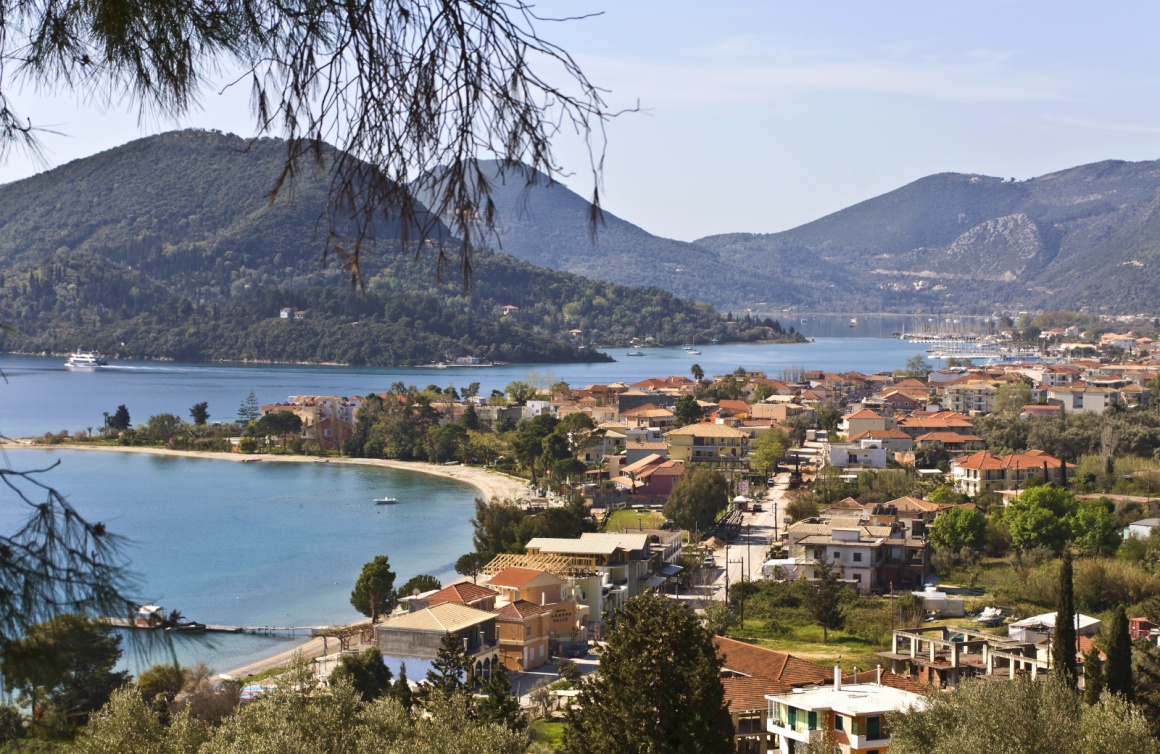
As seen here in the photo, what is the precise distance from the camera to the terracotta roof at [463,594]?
11664 millimetres

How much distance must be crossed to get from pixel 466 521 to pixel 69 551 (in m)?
19.1

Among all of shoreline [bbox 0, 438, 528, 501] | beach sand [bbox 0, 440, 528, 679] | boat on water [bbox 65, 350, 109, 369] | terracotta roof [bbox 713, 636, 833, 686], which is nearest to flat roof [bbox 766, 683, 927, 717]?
terracotta roof [bbox 713, 636, 833, 686]

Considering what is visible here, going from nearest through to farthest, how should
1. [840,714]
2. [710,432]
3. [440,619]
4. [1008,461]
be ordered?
[840,714] < [440,619] < [1008,461] < [710,432]

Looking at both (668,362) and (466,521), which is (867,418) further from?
(668,362)

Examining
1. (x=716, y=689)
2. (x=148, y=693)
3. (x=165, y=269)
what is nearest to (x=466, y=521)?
(x=148, y=693)

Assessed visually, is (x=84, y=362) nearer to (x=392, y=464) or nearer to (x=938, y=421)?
(x=392, y=464)

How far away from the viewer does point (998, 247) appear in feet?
514

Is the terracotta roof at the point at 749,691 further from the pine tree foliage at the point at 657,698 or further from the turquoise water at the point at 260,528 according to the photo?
the turquoise water at the point at 260,528

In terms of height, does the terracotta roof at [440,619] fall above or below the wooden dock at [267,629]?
above

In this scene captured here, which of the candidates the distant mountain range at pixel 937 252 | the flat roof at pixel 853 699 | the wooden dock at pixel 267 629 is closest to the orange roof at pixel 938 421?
Result: the wooden dock at pixel 267 629

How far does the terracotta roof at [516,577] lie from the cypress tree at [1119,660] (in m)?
5.36

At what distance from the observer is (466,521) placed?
2038 centimetres

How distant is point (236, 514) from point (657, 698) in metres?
16.4

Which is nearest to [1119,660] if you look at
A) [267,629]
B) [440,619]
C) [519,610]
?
[519,610]
